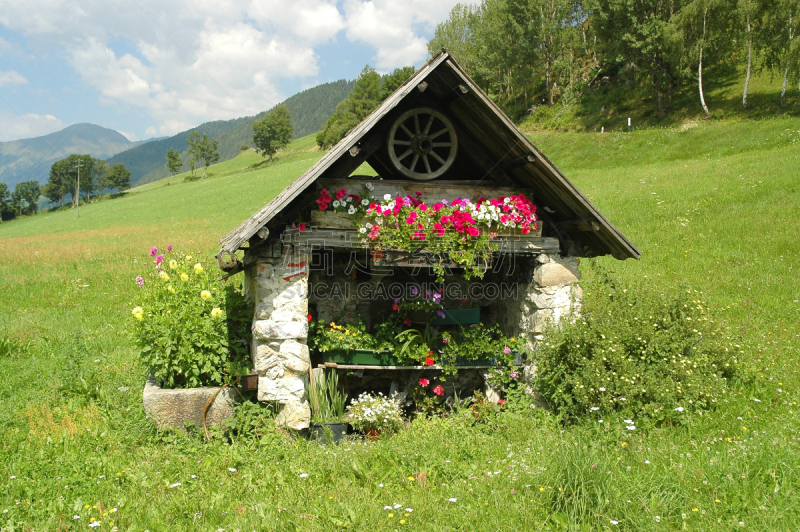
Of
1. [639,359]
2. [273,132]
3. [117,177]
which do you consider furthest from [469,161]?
[117,177]

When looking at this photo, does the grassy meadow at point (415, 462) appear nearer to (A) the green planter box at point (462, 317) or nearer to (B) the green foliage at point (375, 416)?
(B) the green foliage at point (375, 416)

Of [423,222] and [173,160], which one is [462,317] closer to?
[423,222]

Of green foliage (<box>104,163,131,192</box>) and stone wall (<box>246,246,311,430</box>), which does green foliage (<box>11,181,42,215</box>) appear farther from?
stone wall (<box>246,246,311,430</box>)

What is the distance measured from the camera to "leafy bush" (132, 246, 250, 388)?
17.9 feet

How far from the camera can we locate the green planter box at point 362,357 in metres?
5.89

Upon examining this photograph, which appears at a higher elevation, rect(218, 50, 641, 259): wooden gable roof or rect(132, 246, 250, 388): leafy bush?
rect(218, 50, 641, 259): wooden gable roof

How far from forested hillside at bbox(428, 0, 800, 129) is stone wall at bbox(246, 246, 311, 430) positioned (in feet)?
87.1

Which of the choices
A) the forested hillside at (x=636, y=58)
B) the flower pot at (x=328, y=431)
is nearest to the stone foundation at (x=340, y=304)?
the flower pot at (x=328, y=431)

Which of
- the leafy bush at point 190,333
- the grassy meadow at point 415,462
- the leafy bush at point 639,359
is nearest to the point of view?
the grassy meadow at point 415,462

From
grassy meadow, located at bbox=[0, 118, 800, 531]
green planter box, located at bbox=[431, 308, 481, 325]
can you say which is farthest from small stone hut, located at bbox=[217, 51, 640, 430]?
grassy meadow, located at bbox=[0, 118, 800, 531]

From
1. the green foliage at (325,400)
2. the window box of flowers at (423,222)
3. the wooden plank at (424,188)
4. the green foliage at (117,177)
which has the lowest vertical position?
the green foliage at (325,400)

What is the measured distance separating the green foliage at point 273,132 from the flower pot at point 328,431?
234ft

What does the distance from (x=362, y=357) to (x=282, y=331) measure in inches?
45.5

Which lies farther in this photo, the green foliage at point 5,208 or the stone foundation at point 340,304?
the green foliage at point 5,208
